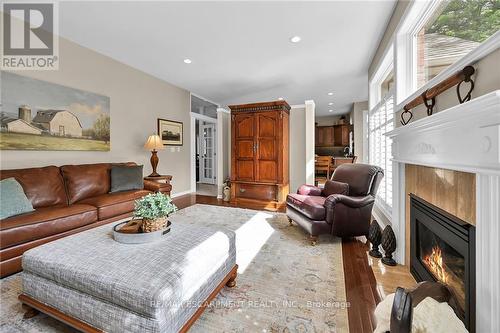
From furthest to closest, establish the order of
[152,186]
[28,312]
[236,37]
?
1. [152,186]
2. [236,37]
3. [28,312]

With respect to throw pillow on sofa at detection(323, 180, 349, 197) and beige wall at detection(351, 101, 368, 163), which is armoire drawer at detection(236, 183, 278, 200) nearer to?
throw pillow on sofa at detection(323, 180, 349, 197)

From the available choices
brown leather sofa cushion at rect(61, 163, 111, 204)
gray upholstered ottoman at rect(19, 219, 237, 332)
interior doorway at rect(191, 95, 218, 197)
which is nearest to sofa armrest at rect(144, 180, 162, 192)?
brown leather sofa cushion at rect(61, 163, 111, 204)

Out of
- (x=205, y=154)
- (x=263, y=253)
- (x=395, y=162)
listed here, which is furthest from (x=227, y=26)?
(x=205, y=154)

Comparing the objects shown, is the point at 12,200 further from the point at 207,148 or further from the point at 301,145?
the point at 207,148

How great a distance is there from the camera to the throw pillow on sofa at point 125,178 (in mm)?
3299

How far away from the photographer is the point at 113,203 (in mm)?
2805

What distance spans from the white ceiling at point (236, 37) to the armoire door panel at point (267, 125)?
0.87 meters

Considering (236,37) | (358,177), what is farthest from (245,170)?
(236,37)

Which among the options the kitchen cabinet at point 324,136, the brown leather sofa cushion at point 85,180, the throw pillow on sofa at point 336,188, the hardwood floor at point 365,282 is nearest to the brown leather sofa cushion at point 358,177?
the throw pillow on sofa at point 336,188

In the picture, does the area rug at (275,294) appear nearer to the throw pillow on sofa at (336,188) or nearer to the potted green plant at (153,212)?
the potted green plant at (153,212)

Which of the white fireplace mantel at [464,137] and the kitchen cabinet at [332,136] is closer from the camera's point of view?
A: the white fireplace mantel at [464,137]

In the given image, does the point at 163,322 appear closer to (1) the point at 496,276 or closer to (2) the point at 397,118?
(1) the point at 496,276

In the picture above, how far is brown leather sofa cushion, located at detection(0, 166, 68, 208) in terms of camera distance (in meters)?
2.40

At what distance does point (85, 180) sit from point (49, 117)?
0.99m
